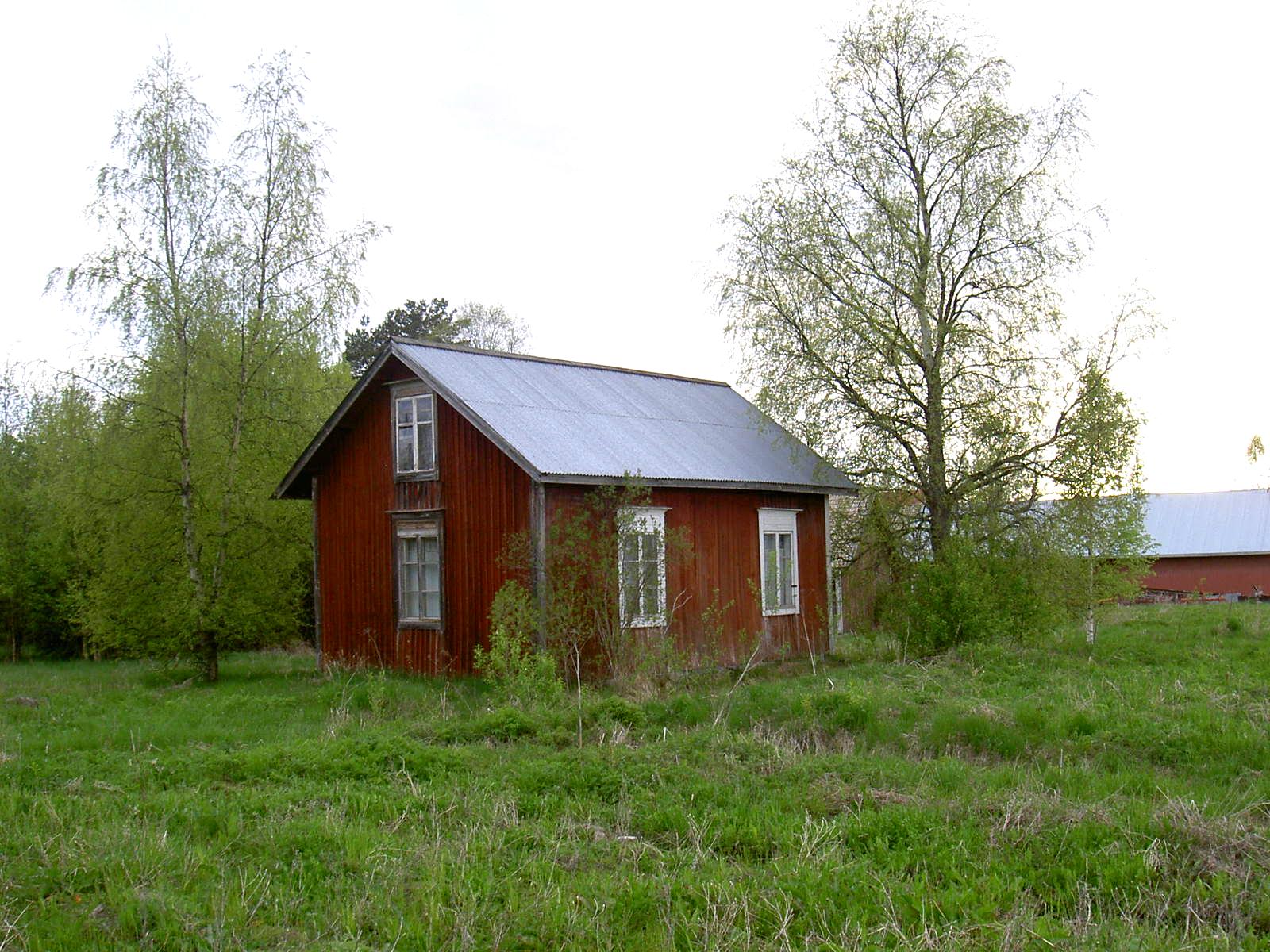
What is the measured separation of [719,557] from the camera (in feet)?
60.1

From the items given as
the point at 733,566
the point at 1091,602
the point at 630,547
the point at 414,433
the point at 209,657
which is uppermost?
the point at 414,433

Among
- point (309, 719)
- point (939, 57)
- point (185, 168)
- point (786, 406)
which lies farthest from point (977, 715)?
point (185, 168)

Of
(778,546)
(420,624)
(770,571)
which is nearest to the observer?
(420,624)

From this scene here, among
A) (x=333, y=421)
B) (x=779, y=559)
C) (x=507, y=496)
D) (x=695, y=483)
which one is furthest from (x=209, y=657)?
(x=779, y=559)

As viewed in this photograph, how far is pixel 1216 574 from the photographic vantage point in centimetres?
4109

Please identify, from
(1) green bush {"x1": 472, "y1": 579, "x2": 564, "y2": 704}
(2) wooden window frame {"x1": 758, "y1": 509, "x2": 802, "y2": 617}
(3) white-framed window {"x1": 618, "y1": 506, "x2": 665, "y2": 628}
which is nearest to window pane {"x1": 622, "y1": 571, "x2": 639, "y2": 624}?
(3) white-framed window {"x1": 618, "y1": 506, "x2": 665, "y2": 628}

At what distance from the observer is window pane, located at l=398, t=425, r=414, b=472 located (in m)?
17.8

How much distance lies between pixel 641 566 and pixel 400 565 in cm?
419

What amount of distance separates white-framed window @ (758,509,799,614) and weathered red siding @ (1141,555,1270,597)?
2596 centimetres

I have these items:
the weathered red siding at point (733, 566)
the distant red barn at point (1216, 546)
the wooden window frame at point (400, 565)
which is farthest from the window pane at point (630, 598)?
the distant red barn at point (1216, 546)

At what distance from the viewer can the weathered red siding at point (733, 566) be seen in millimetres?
17359

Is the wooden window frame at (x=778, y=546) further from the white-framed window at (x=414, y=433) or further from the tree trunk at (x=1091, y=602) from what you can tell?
the white-framed window at (x=414, y=433)

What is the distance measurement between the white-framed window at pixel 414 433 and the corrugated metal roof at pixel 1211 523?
3141cm

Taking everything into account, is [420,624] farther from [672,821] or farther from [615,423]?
[672,821]
